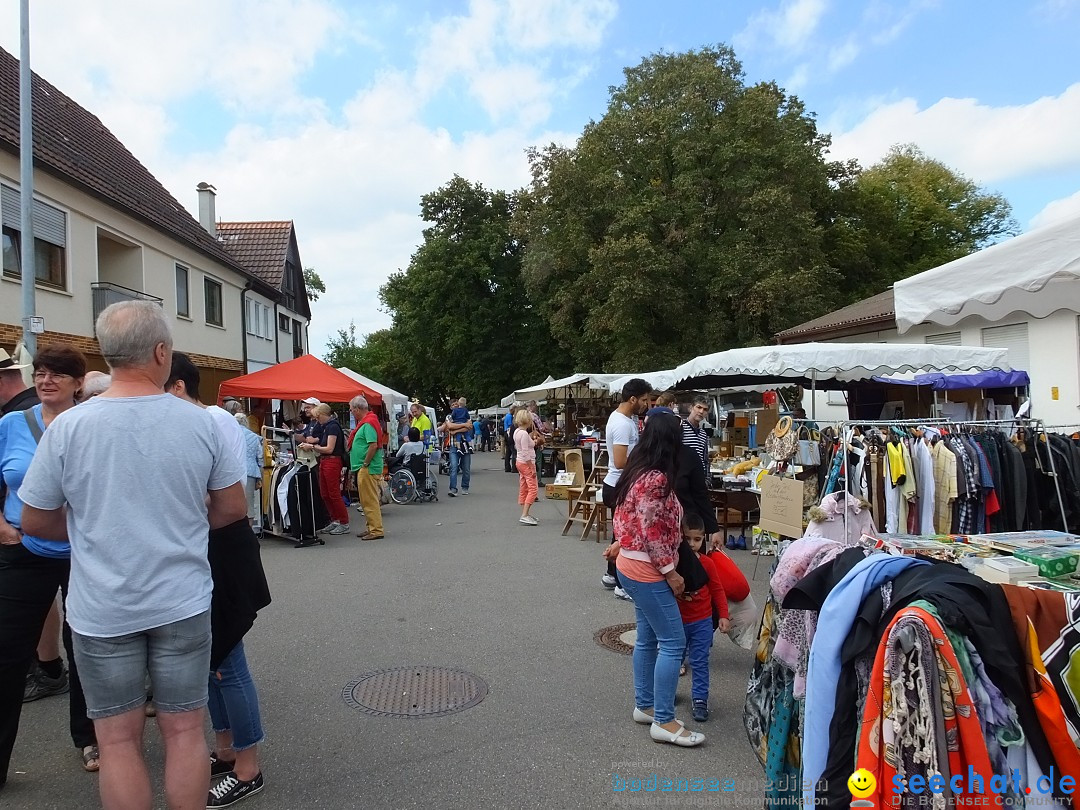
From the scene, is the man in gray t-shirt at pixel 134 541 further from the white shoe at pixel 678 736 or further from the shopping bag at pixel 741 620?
the shopping bag at pixel 741 620

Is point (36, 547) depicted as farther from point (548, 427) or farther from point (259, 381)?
point (548, 427)

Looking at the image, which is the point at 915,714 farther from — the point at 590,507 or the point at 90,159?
the point at 90,159

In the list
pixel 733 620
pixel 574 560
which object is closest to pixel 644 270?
pixel 574 560

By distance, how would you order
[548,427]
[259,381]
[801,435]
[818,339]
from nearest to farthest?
[801,435]
[259,381]
[818,339]
[548,427]

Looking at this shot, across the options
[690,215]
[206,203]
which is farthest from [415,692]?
[206,203]

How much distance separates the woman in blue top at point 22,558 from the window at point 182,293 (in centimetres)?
1756

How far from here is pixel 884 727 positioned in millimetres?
1999

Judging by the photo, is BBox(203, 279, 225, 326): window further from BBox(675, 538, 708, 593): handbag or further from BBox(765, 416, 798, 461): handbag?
BBox(675, 538, 708, 593): handbag

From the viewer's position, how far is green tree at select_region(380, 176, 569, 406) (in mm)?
33406

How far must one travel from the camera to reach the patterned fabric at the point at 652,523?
358cm

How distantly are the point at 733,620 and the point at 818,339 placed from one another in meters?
18.4

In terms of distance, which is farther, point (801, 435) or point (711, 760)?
point (801, 435)

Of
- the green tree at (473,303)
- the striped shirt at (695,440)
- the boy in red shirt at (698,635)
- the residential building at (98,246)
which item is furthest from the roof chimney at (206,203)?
the boy in red shirt at (698,635)

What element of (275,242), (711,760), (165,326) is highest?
(275,242)
